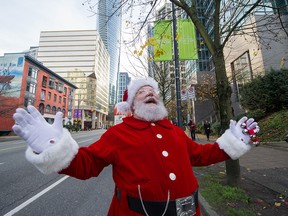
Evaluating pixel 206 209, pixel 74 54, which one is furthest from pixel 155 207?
pixel 74 54

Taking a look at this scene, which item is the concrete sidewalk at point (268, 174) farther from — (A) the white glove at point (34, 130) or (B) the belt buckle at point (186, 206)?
(A) the white glove at point (34, 130)

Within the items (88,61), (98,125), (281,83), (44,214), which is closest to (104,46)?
(88,61)

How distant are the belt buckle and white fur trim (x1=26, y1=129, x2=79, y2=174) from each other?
97 cm

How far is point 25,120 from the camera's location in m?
1.42

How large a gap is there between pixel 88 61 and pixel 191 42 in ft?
276

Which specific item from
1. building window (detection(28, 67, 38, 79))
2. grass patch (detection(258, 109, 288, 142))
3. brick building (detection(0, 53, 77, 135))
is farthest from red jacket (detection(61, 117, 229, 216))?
building window (detection(28, 67, 38, 79))

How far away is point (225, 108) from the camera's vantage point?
4188mm

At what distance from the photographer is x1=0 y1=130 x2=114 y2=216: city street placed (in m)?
3.50

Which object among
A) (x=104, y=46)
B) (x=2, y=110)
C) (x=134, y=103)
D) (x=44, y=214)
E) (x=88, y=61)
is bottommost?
(x=44, y=214)

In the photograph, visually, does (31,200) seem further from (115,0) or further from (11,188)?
(115,0)

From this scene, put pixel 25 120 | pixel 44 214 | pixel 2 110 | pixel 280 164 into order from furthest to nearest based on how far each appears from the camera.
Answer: pixel 2 110 < pixel 280 164 < pixel 44 214 < pixel 25 120

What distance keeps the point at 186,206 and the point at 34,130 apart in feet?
4.53

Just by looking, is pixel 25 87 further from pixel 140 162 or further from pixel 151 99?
pixel 140 162

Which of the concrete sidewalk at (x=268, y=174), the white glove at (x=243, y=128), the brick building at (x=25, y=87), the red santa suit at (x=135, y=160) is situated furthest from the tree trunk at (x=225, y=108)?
the brick building at (x=25, y=87)
